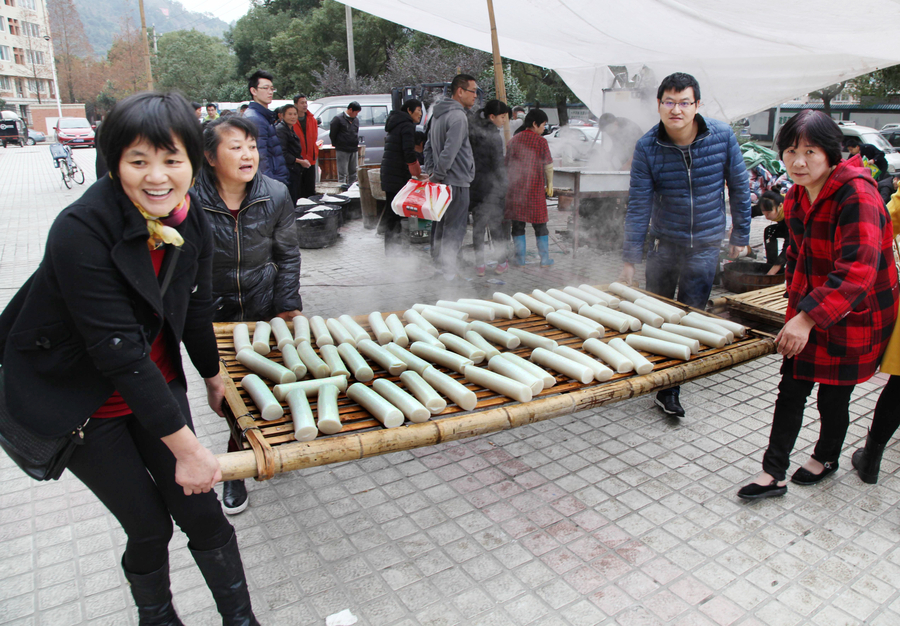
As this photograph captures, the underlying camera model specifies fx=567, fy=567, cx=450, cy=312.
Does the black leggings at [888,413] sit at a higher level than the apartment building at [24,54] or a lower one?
lower

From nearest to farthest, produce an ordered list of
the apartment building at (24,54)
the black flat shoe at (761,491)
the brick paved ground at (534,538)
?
the brick paved ground at (534,538), the black flat shoe at (761,491), the apartment building at (24,54)

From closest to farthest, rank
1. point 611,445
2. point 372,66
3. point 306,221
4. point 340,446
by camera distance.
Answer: point 340,446, point 611,445, point 306,221, point 372,66

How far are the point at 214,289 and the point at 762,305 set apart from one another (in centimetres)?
376

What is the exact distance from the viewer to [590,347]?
2.84 m

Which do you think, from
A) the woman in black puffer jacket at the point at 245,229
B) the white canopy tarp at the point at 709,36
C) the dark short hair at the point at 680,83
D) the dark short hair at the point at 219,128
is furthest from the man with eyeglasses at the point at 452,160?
the dark short hair at the point at 219,128

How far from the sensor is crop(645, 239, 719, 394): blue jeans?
11.6ft

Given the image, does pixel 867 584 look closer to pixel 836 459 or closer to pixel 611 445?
pixel 836 459

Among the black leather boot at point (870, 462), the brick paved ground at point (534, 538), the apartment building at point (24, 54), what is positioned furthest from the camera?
the apartment building at point (24, 54)

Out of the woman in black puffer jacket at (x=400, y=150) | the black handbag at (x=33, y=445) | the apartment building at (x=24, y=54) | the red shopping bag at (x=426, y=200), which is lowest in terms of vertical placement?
the black handbag at (x=33, y=445)

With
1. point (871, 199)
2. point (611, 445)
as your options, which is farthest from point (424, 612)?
point (871, 199)

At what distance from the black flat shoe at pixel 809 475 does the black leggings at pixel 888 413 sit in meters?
A: 0.24

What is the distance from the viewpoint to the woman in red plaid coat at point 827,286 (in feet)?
7.38

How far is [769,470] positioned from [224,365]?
8.43 ft

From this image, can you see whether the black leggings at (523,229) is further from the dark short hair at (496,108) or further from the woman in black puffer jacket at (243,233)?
the woman in black puffer jacket at (243,233)
